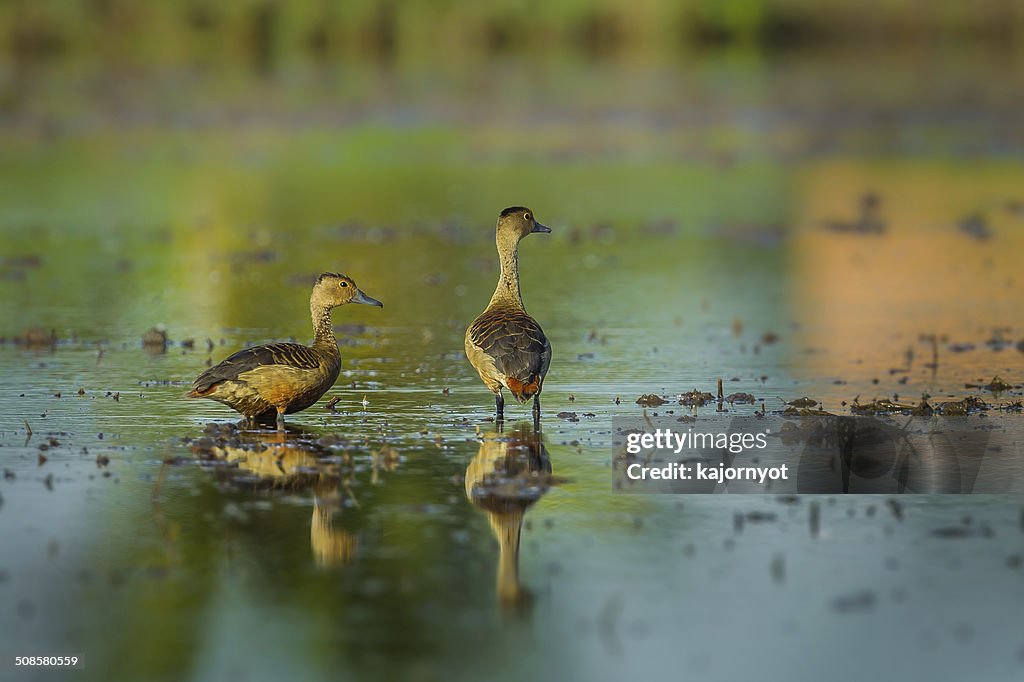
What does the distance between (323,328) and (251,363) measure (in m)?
1.09

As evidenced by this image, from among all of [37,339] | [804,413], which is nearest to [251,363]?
[804,413]

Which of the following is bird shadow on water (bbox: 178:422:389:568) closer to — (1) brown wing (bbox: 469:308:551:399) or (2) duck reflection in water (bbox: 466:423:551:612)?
(2) duck reflection in water (bbox: 466:423:551:612)

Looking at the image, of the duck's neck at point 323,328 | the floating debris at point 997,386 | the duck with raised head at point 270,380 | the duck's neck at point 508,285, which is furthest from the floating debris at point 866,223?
the duck with raised head at point 270,380

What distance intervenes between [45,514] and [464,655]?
3324 millimetres

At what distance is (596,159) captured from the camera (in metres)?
34.8

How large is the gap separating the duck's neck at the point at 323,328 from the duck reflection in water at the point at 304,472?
2.48 feet

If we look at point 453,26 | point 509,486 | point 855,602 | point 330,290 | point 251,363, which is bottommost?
point 855,602

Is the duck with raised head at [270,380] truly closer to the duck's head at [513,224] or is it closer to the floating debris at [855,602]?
the duck's head at [513,224]

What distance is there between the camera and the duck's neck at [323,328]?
12.6m

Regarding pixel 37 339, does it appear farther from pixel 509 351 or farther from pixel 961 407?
pixel 961 407

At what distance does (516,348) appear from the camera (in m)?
12.0

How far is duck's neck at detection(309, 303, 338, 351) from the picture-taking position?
12.6 metres

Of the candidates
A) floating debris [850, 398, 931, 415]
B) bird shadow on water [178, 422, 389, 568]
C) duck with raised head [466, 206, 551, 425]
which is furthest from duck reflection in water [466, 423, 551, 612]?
floating debris [850, 398, 931, 415]

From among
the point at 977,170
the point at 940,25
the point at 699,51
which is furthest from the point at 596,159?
the point at 940,25
